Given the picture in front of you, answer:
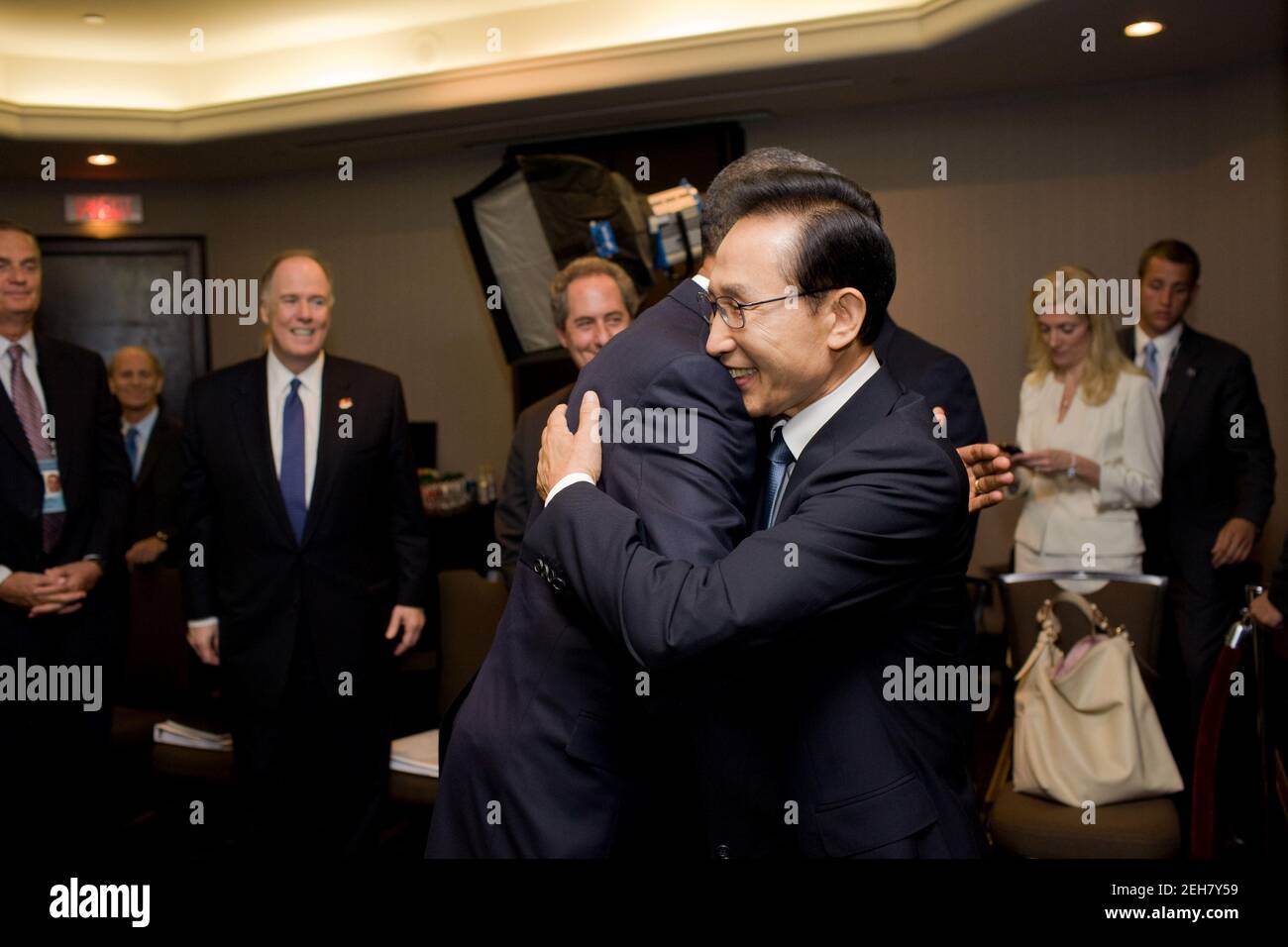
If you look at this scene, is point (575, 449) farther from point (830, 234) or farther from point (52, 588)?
point (52, 588)

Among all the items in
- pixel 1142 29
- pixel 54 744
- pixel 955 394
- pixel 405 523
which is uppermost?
pixel 1142 29

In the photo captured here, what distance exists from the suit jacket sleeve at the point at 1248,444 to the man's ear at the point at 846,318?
3180 millimetres

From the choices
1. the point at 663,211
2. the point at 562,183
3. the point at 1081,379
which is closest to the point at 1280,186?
the point at 1081,379

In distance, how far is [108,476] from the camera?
3.62 m

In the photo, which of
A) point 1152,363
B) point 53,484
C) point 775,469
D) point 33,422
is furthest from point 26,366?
point 1152,363

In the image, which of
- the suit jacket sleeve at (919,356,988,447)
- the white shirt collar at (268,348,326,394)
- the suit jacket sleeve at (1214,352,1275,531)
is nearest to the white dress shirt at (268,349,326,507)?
the white shirt collar at (268,348,326,394)

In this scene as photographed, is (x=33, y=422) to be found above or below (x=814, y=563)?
above

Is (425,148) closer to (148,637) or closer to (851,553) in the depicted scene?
(148,637)

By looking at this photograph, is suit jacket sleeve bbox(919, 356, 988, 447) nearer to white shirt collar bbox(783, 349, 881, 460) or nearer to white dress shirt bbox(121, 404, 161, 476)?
white shirt collar bbox(783, 349, 881, 460)

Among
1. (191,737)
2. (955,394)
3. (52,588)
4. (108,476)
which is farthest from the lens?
(191,737)

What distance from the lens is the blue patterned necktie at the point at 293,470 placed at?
3.48 meters

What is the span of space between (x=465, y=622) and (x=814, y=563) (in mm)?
2052

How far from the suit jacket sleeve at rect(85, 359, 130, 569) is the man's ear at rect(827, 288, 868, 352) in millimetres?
2649
